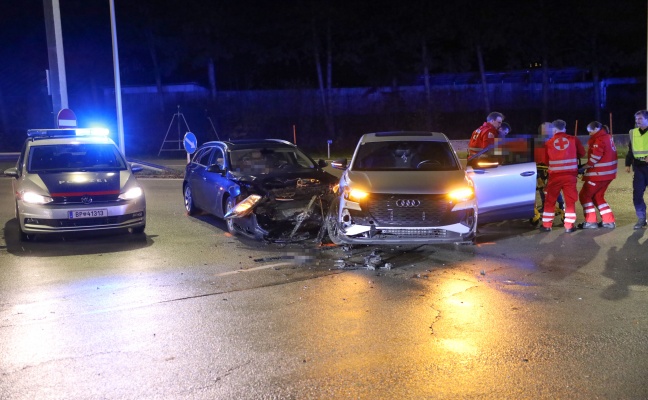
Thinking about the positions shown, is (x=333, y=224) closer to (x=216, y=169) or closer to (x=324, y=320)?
(x=216, y=169)

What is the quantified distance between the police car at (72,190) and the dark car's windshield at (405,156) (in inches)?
140

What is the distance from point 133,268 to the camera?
26.9ft

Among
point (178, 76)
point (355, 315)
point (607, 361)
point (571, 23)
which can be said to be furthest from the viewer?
point (178, 76)

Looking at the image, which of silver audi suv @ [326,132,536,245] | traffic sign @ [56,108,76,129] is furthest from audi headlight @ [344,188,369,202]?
traffic sign @ [56,108,76,129]

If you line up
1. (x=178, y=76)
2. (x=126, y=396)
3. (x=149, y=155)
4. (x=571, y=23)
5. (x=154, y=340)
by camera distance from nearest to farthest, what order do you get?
1. (x=126, y=396)
2. (x=154, y=340)
3. (x=149, y=155)
4. (x=571, y=23)
5. (x=178, y=76)

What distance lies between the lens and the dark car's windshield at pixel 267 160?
1095 centimetres

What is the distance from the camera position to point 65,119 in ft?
54.4

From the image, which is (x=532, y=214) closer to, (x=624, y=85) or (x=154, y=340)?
(x=154, y=340)

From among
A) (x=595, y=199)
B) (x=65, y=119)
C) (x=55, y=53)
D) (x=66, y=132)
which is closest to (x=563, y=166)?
(x=595, y=199)

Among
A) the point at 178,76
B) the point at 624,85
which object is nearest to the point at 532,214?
the point at 624,85

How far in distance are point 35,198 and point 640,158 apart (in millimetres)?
9248

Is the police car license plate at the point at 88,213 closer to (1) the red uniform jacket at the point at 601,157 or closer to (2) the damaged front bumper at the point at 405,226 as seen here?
(2) the damaged front bumper at the point at 405,226

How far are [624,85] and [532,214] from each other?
37.5 m

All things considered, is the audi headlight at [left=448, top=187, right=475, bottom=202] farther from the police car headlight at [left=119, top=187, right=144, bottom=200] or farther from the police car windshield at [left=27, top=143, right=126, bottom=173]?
the police car windshield at [left=27, top=143, right=126, bottom=173]
